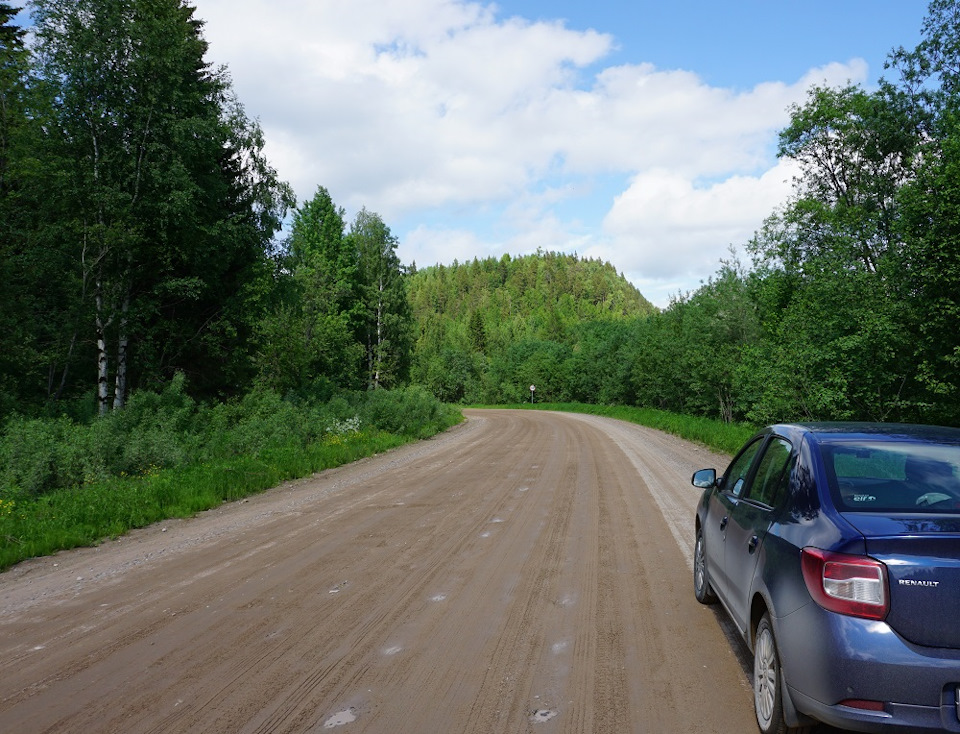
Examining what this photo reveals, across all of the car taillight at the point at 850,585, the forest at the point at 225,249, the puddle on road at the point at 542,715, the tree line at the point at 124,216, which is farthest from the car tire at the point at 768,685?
the tree line at the point at 124,216

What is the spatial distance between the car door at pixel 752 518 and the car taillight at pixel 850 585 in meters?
0.74

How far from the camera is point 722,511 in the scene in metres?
4.71

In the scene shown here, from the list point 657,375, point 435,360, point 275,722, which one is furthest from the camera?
point 435,360

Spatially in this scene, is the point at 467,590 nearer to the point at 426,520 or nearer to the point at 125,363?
the point at 426,520

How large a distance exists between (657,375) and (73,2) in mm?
37658

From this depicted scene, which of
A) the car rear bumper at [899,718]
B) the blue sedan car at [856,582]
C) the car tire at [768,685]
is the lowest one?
the car tire at [768,685]

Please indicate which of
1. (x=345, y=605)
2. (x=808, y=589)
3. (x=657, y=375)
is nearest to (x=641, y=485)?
(x=345, y=605)

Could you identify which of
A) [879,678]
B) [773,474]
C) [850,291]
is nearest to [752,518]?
[773,474]

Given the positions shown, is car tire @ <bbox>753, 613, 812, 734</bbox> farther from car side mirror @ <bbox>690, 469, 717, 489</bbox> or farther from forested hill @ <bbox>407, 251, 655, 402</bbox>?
forested hill @ <bbox>407, 251, 655, 402</bbox>

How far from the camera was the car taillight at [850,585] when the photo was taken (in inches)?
99.6

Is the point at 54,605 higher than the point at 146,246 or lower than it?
lower

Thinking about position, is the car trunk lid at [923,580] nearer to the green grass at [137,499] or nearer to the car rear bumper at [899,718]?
the car rear bumper at [899,718]

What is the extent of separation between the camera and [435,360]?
100312 mm

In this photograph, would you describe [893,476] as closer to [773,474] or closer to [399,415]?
[773,474]
